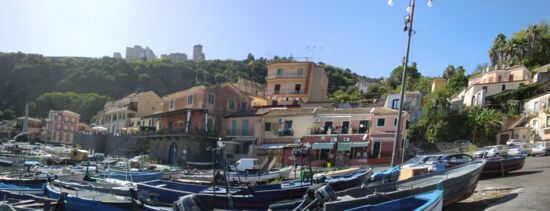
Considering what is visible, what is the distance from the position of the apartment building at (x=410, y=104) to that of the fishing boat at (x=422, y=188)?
39.5m

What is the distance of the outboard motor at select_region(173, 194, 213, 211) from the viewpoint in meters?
7.65

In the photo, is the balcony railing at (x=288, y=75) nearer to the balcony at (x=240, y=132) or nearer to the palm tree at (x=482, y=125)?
the balcony at (x=240, y=132)

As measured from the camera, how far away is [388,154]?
41.0m

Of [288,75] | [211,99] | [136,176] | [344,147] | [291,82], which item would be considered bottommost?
[136,176]

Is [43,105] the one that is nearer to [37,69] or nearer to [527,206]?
[37,69]

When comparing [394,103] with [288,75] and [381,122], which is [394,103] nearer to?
[381,122]

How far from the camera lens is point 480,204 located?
46.7 feet

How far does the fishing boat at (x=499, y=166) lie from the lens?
20.3 m

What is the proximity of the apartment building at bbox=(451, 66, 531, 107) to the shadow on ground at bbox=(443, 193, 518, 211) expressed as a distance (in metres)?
42.6

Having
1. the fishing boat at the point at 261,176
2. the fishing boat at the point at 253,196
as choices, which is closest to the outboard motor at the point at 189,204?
the fishing boat at the point at 253,196

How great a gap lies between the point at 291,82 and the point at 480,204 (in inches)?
1945

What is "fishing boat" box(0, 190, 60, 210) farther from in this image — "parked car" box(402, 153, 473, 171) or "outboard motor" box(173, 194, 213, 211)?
"parked car" box(402, 153, 473, 171)

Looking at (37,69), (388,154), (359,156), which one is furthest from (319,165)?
(37,69)

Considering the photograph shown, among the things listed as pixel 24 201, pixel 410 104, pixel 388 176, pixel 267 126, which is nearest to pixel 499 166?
pixel 388 176
